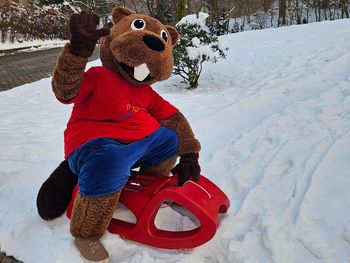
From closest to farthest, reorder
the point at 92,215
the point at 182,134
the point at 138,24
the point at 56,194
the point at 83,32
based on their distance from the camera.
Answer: the point at 83,32
the point at 92,215
the point at 138,24
the point at 56,194
the point at 182,134

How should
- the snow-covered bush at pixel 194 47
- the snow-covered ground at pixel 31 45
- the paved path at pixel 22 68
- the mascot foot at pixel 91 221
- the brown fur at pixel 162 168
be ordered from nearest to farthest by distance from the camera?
the mascot foot at pixel 91 221, the brown fur at pixel 162 168, the snow-covered bush at pixel 194 47, the paved path at pixel 22 68, the snow-covered ground at pixel 31 45

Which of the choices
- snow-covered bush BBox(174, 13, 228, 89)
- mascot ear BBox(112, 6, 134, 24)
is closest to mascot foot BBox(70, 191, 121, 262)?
mascot ear BBox(112, 6, 134, 24)

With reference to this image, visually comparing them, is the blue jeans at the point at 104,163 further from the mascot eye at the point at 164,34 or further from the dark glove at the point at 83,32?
the mascot eye at the point at 164,34

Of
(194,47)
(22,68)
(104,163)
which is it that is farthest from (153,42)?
(22,68)

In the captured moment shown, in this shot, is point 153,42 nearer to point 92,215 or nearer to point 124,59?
point 124,59

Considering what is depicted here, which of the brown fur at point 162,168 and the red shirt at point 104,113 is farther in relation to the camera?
the brown fur at point 162,168

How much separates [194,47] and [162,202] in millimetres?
3947

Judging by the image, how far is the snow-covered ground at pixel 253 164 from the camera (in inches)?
74.8

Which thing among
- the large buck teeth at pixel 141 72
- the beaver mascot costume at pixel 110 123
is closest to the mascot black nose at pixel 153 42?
the beaver mascot costume at pixel 110 123

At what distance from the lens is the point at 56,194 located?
2172 mm

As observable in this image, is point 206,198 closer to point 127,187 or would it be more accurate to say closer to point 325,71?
point 127,187

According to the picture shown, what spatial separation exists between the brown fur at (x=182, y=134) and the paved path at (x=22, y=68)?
13.5 ft

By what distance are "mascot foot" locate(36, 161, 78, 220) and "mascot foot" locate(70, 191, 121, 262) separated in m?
0.31

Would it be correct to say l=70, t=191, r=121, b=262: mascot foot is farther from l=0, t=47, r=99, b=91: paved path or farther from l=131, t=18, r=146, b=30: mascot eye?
l=0, t=47, r=99, b=91: paved path
